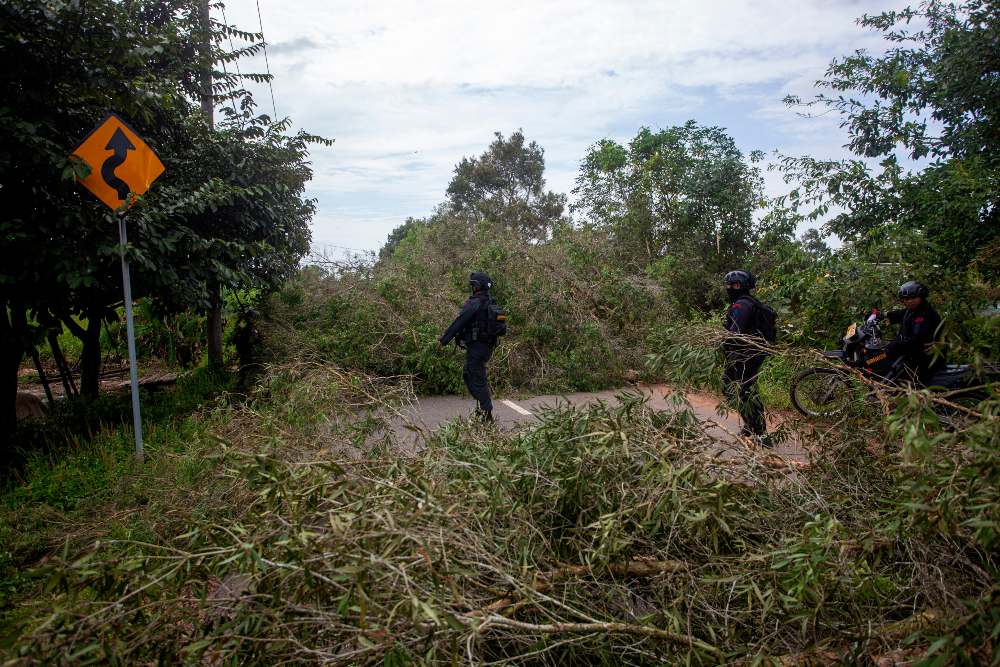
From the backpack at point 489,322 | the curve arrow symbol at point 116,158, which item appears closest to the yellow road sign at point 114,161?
the curve arrow symbol at point 116,158

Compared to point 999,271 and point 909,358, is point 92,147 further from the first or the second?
point 999,271

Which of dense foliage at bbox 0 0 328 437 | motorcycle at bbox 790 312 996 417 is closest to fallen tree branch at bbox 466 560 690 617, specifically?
motorcycle at bbox 790 312 996 417

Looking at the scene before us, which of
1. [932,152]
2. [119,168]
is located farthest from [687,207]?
[119,168]

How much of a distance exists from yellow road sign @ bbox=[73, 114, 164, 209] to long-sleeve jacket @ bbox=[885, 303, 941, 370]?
7.34 metres

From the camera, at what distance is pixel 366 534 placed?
2.31 m

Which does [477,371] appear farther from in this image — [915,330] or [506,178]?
[506,178]

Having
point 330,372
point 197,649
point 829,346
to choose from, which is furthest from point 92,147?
point 829,346

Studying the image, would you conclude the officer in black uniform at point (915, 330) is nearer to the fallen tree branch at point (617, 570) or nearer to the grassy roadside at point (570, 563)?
the grassy roadside at point (570, 563)

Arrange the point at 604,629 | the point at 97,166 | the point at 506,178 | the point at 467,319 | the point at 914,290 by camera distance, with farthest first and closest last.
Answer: the point at 506,178
the point at 467,319
the point at 914,290
the point at 97,166
the point at 604,629

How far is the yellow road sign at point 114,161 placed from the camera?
5.70m

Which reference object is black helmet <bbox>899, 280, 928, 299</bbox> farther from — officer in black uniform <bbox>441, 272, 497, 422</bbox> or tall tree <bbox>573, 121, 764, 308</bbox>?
tall tree <bbox>573, 121, 764, 308</bbox>

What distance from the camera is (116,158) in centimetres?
579

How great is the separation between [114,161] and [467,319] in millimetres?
3721

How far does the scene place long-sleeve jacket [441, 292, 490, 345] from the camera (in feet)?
24.5
